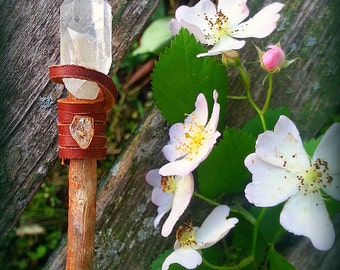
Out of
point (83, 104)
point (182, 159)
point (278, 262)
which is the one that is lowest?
point (278, 262)

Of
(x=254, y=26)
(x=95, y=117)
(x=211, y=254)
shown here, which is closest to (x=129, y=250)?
(x=211, y=254)

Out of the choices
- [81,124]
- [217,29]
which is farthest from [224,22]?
[81,124]

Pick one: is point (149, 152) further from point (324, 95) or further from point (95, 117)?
point (324, 95)

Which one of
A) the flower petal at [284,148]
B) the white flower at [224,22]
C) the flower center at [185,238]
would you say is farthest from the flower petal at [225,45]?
the flower center at [185,238]

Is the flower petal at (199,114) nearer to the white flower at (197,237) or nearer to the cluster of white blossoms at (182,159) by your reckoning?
the cluster of white blossoms at (182,159)

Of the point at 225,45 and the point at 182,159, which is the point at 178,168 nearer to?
the point at 182,159

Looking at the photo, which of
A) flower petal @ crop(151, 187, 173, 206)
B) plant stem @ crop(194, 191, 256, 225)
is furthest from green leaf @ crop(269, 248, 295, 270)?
flower petal @ crop(151, 187, 173, 206)
